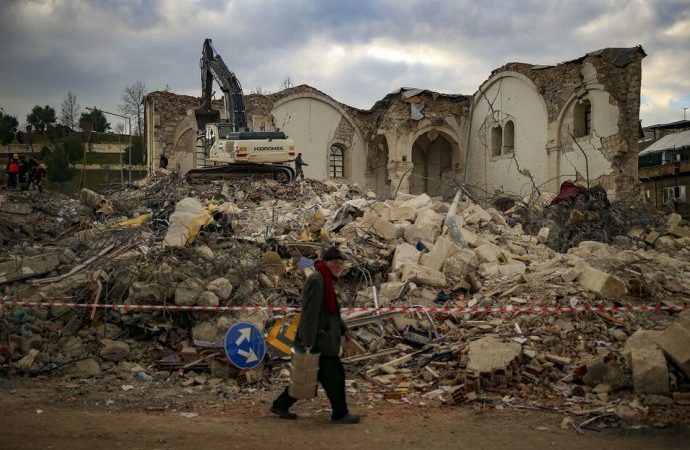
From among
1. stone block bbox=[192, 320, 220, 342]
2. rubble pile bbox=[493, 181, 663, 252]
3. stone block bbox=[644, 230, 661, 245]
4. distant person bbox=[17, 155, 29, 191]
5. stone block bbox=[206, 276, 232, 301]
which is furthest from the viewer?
distant person bbox=[17, 155, 29, 191]

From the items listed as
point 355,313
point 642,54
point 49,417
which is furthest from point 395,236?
point 642,54

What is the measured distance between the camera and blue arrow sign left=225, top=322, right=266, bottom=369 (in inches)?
234

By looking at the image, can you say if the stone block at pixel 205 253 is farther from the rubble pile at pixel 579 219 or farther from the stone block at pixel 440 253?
the rubble pile at pixel 579 219

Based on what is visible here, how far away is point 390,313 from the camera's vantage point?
7.32 meters

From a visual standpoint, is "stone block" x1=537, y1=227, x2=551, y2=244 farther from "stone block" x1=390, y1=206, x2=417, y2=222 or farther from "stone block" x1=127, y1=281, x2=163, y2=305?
"stone block" x1=127, y1=281, x2=163, y2=305

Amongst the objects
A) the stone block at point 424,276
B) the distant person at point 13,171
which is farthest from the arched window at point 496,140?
the distant person at point 13,171

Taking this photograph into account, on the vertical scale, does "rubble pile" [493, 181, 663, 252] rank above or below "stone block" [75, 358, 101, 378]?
above

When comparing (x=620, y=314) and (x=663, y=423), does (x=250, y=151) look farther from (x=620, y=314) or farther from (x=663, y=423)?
(x=663, y=423)

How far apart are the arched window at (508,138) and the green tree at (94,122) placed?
106 ft

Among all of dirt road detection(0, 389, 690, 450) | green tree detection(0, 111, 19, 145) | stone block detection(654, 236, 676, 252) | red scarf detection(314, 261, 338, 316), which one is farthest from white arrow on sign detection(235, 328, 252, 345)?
green tree detection(0, 111, 19, 145)

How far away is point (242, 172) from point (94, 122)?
110ft

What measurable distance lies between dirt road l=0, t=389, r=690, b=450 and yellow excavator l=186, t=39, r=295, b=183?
12.2 meters

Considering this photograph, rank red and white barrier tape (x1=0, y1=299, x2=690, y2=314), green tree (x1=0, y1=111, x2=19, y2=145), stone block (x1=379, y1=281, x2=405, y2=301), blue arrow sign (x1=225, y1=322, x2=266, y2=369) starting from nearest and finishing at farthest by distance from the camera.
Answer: blue arrow sign (x1=225, y1=322, x2=266, y2=369) → red and white barrier tape (x1=0, y1=299, x2=690, y2=314) → stone block (x1=379, y1=281, x2=405, y2=301) → green tree (x1=0, y1=111, x2=19, y2=145)

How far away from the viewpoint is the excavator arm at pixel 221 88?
19.1 meters
